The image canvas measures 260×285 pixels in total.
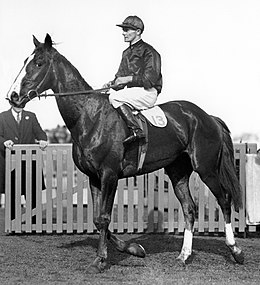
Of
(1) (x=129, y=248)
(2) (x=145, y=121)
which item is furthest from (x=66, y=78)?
(1) (x=129, y=248)

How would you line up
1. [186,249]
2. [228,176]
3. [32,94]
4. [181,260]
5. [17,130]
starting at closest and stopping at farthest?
[32,94] → [181,260] → [186,249] → [228,176] → [17,130]

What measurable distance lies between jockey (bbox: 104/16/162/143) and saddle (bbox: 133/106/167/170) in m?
0.06

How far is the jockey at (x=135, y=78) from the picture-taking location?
7.22 meters

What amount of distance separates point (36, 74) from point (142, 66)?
3.82 feet

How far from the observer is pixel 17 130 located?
10.5m

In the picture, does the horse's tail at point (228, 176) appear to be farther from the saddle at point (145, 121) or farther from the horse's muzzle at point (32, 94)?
the horse's muzzle at point (32, 94)

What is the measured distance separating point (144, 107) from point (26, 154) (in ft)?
10.3

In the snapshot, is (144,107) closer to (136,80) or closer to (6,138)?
(136,80)

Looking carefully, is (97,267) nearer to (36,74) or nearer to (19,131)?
(36,74)

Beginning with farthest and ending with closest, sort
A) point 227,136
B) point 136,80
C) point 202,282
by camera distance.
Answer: point 227,136 → point 136,80 → point 202,282

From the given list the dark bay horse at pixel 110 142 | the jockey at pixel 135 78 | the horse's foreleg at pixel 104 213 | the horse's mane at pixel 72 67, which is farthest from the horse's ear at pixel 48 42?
the horse's foreleg at pixel 104 213

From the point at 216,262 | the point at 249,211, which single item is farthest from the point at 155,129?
the point at 249,211

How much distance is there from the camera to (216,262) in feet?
25.2

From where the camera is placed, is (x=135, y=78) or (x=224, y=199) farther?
(x=224, y=199)
